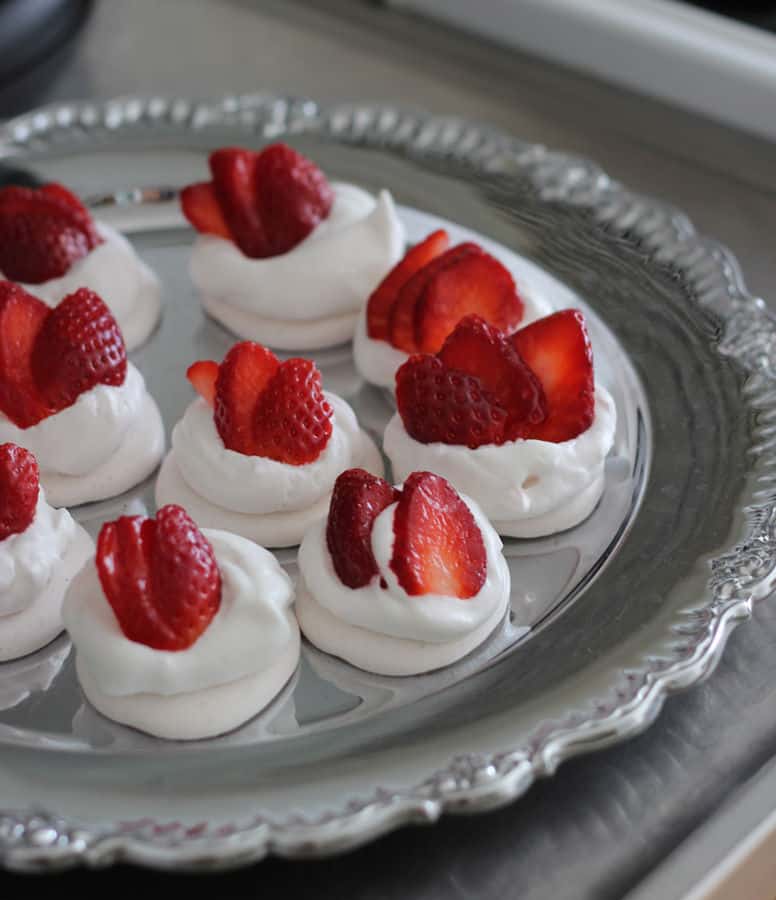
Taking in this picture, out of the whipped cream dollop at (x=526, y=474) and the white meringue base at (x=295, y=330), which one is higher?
the whipped cream dollop at (x=526, y=474)

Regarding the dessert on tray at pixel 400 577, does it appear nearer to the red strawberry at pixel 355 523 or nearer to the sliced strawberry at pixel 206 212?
the red strawberry at pixel 355 523

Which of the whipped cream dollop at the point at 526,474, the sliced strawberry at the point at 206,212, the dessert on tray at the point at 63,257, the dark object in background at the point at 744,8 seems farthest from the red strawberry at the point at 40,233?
the dark object in background at the point at 744,8

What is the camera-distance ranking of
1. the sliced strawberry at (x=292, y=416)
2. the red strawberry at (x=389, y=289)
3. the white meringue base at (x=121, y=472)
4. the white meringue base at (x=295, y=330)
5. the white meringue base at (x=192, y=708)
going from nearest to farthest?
1. the white meringue base at (x=192, y=708)
2. the sliced strawberry at (x=292, y=416)
3. the white meringue base at (x=121, y=472)
4. the red strawberry at (x=389, y=289)
5. the white meringue base at (x=295, y=330)

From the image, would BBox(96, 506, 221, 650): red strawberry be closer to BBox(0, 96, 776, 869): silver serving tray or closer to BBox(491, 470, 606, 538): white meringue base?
BBox(0, 96, 776, 869): silver serving tray

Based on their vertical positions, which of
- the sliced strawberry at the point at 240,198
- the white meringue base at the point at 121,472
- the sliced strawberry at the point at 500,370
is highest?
the sliced strawberry at the point at 500,370

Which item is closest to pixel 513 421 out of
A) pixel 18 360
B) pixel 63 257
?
pixel 18 360

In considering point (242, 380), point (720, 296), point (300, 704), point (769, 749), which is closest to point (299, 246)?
point (242, 380)

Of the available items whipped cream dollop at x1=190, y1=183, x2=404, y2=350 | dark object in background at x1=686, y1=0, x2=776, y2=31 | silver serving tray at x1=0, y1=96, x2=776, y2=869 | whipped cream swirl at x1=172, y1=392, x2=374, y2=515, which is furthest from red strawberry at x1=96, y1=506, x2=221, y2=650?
dark object in background at x1=686, y1=0, x2=776, y2=31
